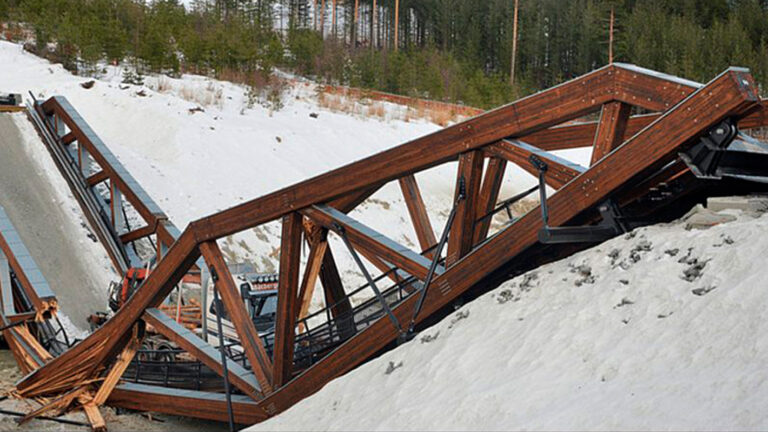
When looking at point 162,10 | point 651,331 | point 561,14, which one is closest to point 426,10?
point 561,14

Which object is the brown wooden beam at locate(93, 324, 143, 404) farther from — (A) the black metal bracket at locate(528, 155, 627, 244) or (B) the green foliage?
(B) the green foliage

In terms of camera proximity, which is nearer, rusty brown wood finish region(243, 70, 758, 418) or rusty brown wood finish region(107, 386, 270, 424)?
rusty brown wood finish region(243, 70, 758, 418)

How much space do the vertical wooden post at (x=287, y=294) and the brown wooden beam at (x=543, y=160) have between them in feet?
7.25

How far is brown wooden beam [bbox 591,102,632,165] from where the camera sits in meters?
5.61

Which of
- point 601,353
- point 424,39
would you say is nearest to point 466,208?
point 601,353

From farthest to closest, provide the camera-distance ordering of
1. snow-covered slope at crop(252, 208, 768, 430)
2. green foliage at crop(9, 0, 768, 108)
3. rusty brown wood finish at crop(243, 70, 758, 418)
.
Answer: green foliage at crop(9, 0, 768, 108)
rusty brown wood finish at crop(243, 70, 758, 418)
snow-covered slope at crop(252, 208, 768, 430)

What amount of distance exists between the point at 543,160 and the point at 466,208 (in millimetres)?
814

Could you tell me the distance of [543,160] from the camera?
578 centimetres

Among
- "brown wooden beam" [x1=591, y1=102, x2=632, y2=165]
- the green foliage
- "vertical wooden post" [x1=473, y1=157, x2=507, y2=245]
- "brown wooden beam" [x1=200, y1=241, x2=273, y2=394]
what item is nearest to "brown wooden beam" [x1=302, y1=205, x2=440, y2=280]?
"vertical wooden post" [x1=473, y1=157, x2=507, y2=245]

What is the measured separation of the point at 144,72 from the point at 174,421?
2518 centimetres

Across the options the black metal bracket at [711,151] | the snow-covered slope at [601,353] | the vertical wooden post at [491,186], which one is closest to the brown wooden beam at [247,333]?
the snow-covered slope at [601,353]

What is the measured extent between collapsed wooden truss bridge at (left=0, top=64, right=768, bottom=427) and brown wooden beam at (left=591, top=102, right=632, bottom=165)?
0.01m

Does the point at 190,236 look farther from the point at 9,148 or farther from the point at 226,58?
the point at 226,58

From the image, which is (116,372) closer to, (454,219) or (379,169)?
(379,169)
